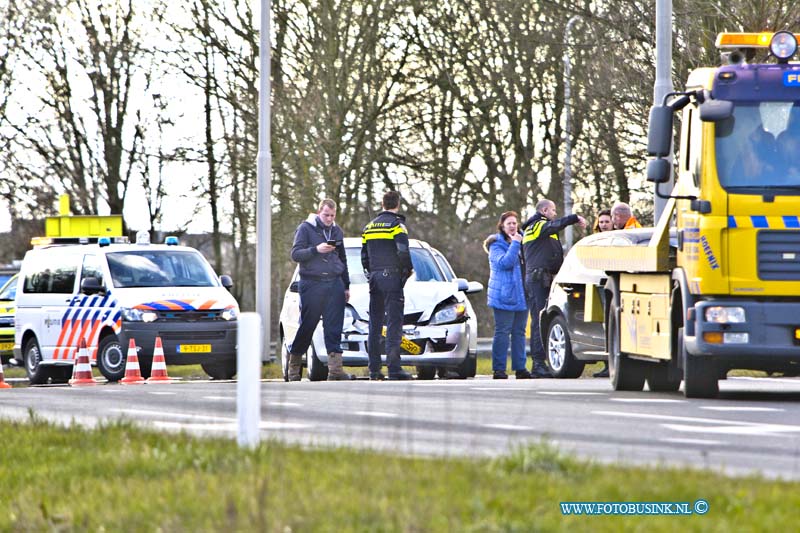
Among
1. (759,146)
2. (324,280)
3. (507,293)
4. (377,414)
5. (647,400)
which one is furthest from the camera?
(507,293)

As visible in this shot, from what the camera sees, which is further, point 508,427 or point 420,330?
point 420,330

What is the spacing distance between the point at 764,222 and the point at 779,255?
0.28 m

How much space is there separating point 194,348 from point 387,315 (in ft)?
13.0

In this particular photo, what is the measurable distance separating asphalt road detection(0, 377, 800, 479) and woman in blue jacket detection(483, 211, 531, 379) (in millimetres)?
3020

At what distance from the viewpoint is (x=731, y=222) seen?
1230 centimetres

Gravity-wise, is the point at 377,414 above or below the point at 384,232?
below

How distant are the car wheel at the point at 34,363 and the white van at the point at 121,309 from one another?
1 centimetres

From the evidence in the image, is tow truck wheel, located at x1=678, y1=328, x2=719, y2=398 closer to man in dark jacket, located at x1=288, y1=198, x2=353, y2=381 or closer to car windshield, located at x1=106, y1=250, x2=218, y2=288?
man in dark jacket, located at x1=288, y1=198, x2=353, y2=381

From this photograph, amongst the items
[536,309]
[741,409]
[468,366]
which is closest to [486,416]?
[741,409]

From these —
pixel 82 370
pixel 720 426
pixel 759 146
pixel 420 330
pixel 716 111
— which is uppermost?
pixel 716 111

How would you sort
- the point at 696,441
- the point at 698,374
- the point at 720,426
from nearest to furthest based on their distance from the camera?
the point at 696,441 < the point at 720,426 < the point at 698,374

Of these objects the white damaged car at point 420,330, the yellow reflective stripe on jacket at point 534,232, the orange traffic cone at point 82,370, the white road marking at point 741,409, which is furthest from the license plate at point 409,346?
the white road marking at point 741,409

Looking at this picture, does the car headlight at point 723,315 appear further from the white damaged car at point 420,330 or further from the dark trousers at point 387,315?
the white damaged car at point 420,330

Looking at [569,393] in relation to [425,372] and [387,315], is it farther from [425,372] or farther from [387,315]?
[425,372]
